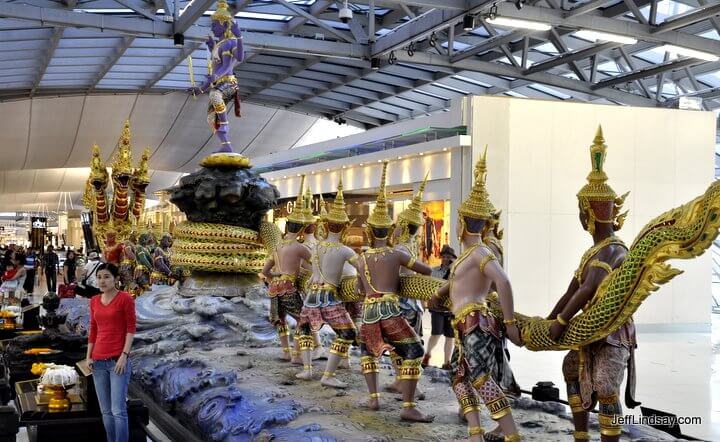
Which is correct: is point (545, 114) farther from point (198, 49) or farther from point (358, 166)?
point (198, 49)

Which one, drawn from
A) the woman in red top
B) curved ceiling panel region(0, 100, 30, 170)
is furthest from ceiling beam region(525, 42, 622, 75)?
curved ceiling panel region(0, 100, 30, 170)

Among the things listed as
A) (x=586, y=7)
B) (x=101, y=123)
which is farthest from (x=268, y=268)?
(x=101, y=123)

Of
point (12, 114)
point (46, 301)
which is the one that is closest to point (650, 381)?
point (46, 301)

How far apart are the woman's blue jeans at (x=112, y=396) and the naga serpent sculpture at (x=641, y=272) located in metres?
2.66

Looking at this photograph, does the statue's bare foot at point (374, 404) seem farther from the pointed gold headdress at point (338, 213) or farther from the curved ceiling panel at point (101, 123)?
the curved ceiling panel at point (101, 123)

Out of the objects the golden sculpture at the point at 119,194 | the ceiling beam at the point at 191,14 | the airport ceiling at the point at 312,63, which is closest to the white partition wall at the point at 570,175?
the airport ceiling at the point at 312,63

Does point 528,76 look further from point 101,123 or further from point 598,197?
point 598,197

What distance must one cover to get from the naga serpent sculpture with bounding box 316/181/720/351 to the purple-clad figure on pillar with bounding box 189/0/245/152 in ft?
19.1

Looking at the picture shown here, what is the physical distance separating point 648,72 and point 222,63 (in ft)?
38.5

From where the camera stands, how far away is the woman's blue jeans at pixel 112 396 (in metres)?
5.46

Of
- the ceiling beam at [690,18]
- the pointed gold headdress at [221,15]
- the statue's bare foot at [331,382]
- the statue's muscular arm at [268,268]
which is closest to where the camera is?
the statue's bare foot at [331,382]

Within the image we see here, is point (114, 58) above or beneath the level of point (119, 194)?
above

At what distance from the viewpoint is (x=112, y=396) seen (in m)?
5.51

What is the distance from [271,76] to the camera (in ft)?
86.1
